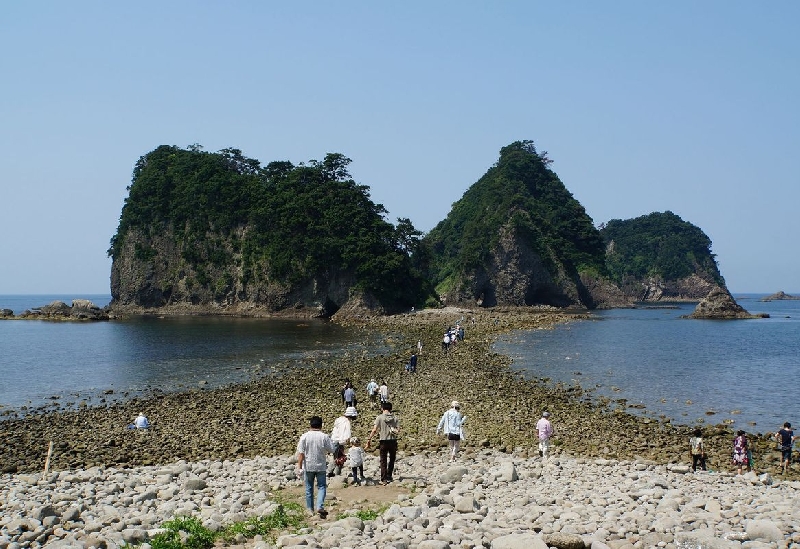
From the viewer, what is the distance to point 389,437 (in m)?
13.7

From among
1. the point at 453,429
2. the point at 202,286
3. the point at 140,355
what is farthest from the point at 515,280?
the point at 453,429

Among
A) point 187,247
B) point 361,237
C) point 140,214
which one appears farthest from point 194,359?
point 140,214

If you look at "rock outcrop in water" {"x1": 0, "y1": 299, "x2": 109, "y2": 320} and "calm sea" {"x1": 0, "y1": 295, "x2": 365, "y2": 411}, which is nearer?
"calm sea" {"x1": 0, "y1": 295, "x2": 365, "y2": 411}

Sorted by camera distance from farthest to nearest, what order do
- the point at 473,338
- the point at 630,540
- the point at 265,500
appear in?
the point at 473,338 < the point at 265,500 < the point at 630,540

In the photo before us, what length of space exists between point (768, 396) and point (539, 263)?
282 ft

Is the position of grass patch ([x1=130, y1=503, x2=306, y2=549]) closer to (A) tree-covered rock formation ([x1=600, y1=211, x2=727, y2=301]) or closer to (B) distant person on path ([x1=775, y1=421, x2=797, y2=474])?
(B) distant person on path ([x1=775, y1=421, x2=797, y2=474])

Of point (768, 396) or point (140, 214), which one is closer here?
point (768, 396)

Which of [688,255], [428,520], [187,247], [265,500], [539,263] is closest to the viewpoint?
[428,520]

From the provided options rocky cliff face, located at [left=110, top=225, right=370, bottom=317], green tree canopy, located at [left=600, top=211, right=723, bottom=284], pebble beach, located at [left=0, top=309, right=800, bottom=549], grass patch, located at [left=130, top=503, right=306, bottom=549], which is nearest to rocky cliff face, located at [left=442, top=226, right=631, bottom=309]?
rocky cliff face, located at [left=110, top=225, right=370, bottom=317]

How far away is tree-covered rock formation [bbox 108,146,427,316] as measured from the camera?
91062mm

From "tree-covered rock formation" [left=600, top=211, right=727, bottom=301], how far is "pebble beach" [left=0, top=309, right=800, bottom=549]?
165m

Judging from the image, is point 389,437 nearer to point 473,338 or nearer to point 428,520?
point 428,520

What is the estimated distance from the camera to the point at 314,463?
11289mm

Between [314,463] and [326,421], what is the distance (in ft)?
42.0
